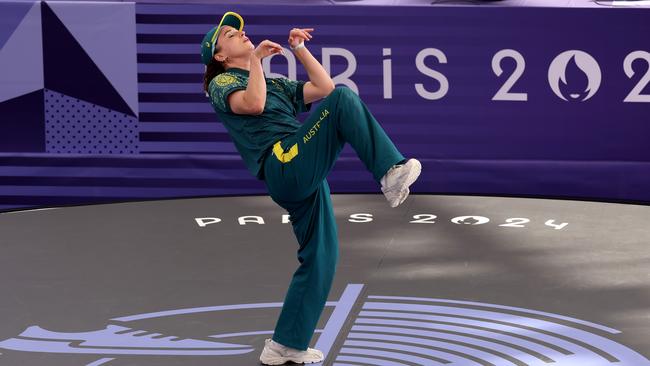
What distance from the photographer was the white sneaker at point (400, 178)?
3211 mm

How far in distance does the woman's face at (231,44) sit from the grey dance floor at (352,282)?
0.92 m

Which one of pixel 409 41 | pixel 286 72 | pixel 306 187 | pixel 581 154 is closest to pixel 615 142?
pixel 581 154

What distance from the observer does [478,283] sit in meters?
4.44

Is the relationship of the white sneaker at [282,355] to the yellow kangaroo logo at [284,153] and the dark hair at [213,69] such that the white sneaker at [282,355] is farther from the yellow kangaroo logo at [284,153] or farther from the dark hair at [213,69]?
the dark hair at [213,69]

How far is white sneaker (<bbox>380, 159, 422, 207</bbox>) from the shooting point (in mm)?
3211

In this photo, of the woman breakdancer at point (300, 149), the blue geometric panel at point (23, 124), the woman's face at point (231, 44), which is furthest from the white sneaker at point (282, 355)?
the blue geometric panel at point (23, 124)

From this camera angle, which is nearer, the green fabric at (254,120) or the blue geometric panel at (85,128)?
the green fabric at (254,120)

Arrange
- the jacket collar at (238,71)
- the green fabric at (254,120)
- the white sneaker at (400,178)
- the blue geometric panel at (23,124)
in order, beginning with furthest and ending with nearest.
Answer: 1. the blue geometric panel at (23,124)
2. the jacket collar at (238,71)
3. the green fabric at (254,120)
4. the white sneaker at (400,178)

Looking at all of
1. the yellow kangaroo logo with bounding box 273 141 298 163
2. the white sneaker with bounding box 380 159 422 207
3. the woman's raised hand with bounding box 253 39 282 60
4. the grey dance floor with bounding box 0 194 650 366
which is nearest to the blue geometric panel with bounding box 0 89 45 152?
the grey dance floor with bounding box 0 194 650 366

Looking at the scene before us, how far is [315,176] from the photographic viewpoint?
3.38 meters

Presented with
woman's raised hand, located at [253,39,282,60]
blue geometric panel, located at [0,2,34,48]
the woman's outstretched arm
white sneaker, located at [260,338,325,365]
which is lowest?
white sneaker, located at [260,338,325,365]

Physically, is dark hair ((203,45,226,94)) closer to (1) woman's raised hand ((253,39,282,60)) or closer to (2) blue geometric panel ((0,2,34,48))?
(1) woman's raised hand ((253,39,282,60))

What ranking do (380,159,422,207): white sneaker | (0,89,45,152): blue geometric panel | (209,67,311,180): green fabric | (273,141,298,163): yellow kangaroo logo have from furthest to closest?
(0,89,45,152): blue geometric panel, (209,67,311,180): green fabric, (273,141,298,163): yellow kangaroo logo, (380,159,422,207): white sneaker

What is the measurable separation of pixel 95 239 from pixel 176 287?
1125 mm
